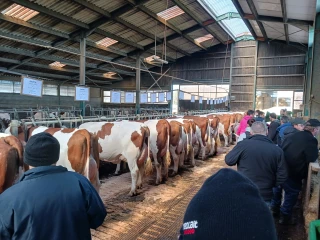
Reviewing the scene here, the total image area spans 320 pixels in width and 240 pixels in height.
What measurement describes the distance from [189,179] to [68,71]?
602 inches

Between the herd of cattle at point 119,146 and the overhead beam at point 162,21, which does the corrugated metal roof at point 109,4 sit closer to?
the overhead beam at point 162,21

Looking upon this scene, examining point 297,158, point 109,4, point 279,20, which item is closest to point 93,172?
point 297,158

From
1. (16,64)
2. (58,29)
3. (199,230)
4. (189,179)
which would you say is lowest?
(189,179)

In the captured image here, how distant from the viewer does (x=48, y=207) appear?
151 centimetres

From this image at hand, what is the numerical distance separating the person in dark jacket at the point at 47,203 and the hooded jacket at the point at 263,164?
1756 mm

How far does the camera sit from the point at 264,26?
51.7ft

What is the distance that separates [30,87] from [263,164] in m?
4.20

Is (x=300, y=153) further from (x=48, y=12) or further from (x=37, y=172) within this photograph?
(x=48, y=12)

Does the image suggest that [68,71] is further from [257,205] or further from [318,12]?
[257,205]

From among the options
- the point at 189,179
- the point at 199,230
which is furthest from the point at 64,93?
the point at 199,230

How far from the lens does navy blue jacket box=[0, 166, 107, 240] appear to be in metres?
1.47

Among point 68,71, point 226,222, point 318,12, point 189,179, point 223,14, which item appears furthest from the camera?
point 68,71

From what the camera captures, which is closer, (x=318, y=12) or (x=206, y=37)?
(x=318, y=12)

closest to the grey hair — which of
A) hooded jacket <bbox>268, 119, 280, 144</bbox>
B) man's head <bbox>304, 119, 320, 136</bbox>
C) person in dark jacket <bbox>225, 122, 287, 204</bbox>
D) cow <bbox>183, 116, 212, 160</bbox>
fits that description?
person in dark jacket <bbox>225, 122, 287, 204</bbox>
